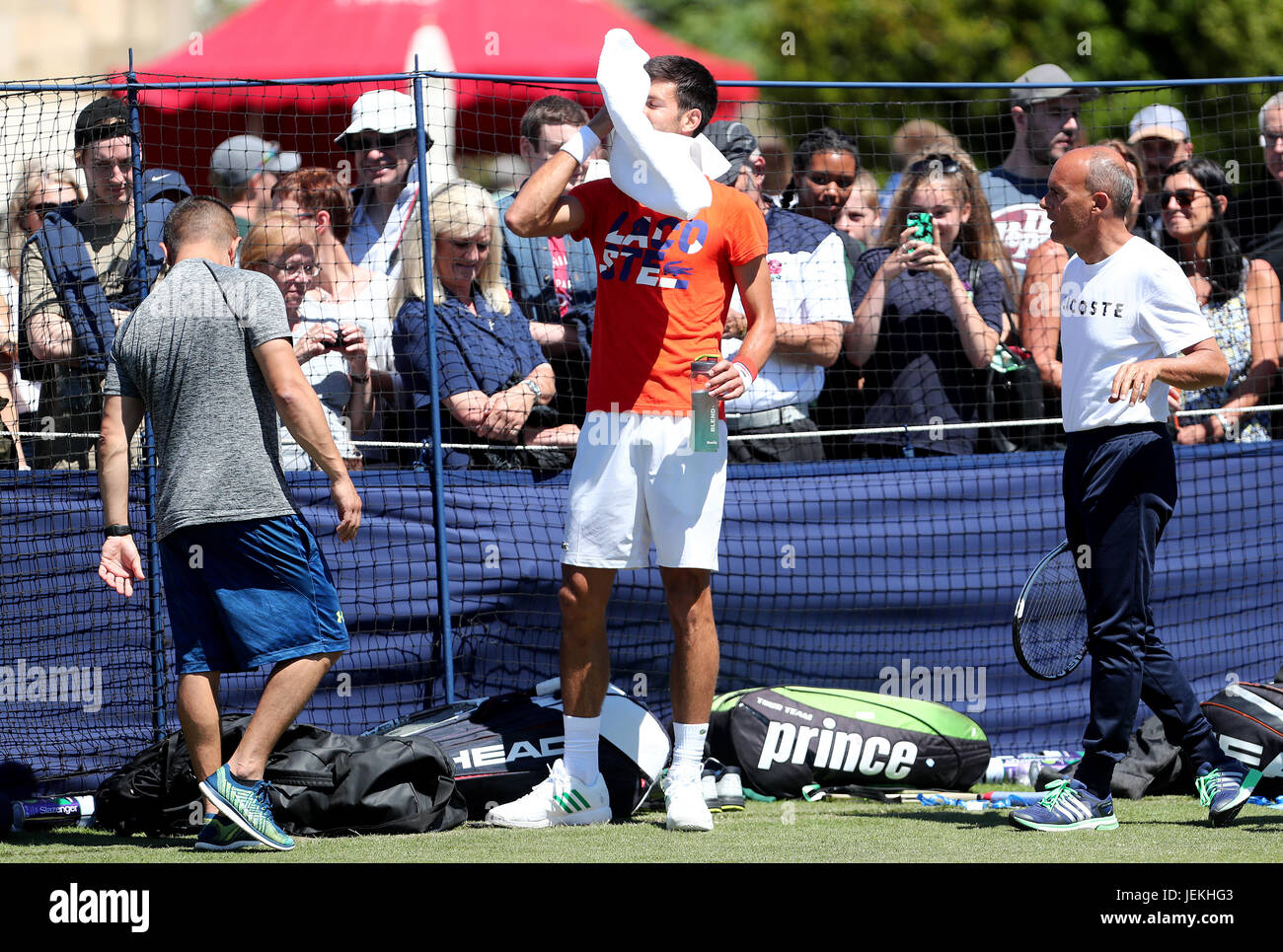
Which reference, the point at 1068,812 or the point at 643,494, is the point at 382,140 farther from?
the point at 1068,812

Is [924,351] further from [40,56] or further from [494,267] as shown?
[40,56]

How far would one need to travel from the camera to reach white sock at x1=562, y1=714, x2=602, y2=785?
5590 millimetres

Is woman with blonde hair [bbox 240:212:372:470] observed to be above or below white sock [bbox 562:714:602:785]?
above

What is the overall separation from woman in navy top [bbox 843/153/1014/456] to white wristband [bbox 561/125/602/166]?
78.2 inches

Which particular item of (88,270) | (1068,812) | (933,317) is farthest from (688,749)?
(88,270)

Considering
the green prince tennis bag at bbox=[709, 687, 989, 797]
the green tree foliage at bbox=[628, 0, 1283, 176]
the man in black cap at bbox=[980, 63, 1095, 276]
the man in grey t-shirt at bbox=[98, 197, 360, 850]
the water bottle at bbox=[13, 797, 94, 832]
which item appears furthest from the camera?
the green tree foliage at bbox=[628, 0, 1283, 176]

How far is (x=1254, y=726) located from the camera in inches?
242

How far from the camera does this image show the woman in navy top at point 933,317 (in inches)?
282

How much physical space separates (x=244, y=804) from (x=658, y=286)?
2149 millimetres

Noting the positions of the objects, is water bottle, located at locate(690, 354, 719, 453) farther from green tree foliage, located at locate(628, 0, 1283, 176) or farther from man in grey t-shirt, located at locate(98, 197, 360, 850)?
green tree foliage, located at locate(628, 0, 1283, 176)

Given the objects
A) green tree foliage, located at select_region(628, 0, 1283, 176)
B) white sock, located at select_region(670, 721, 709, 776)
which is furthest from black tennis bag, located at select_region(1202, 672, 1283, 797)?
green tree foliage, located at select_region(628, 0, 1283, 176)

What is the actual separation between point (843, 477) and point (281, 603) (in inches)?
118

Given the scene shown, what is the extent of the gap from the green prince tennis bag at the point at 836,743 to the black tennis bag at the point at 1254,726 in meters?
0.92

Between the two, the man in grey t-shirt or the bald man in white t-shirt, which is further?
the bald man in white t-shirt
